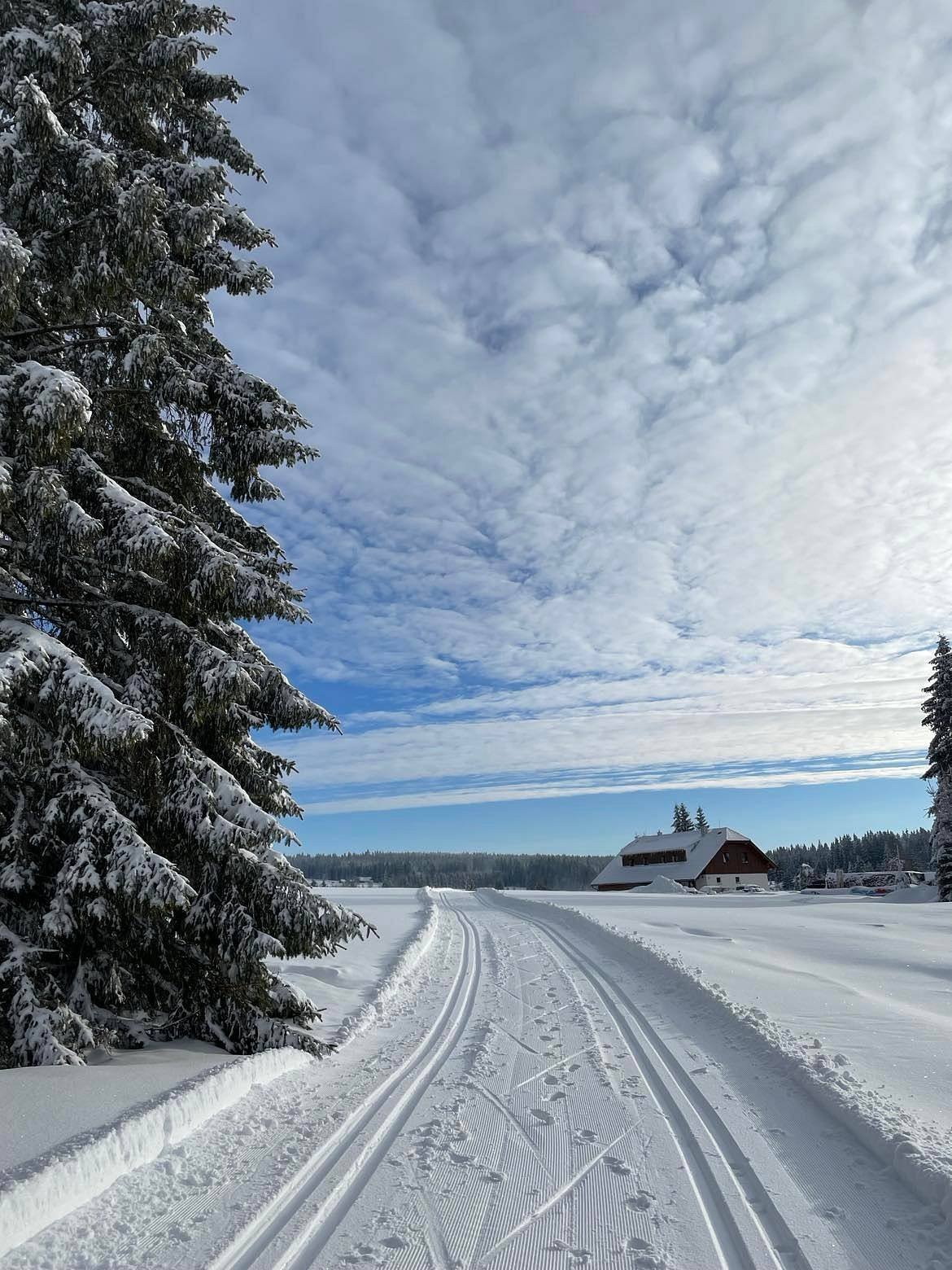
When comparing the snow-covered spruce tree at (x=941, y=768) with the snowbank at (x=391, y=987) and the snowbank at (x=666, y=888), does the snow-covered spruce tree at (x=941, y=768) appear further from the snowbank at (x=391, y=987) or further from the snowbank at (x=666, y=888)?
the snowbank at (x=391, y=987)

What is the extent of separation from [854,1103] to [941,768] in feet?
110

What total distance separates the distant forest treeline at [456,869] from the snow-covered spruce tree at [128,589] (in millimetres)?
116855

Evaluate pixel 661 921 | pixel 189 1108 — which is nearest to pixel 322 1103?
pixel 189 1108

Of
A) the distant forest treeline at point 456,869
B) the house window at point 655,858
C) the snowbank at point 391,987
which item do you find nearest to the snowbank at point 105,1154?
the snowbank at point 391,987

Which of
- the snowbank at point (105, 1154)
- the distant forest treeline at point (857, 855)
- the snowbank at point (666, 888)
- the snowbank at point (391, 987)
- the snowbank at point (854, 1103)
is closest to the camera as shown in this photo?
the snowbank at point (105, 1154)

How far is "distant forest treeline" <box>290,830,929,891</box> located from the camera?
114 meters

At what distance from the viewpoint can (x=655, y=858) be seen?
2549 inches

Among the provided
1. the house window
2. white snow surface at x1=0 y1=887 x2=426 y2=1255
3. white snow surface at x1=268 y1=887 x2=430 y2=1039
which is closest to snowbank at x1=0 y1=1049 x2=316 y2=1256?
white snow surface at x1=0 y1=887 x2=426 y2=1255

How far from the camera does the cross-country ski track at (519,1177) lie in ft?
12.1

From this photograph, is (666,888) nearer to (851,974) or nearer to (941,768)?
(941,768)

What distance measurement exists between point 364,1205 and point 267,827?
3.47 meters

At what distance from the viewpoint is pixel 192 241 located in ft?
25.0

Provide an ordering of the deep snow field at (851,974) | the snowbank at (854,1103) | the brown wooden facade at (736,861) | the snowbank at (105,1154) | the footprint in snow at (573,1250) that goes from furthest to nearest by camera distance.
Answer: the brown wooden facade at (736,861)
the deep snow field at (851,974)
the snowbank at (854,1103)
the snowbank at (105,1154)
the footprint in snow at (573,1250)

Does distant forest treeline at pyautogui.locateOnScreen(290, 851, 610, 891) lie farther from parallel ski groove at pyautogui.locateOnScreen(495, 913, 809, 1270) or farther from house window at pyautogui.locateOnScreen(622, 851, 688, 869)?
parallel ski groove at pyautogui.locateOnScreen(495, 913, 809, 1270)
